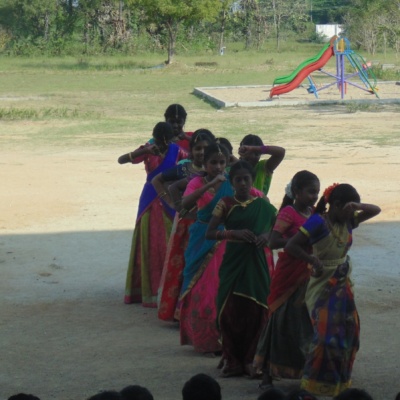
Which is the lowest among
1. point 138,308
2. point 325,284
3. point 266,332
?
point 138,308

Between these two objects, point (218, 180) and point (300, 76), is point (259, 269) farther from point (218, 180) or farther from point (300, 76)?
point (300, 76)

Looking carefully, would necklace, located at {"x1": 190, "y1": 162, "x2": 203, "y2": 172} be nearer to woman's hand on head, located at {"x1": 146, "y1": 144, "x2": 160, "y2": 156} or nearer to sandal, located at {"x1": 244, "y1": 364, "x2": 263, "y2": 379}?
woman's hand on head, located at {"x1": 146, "y1": 144, "x2": 160, "y2": 156}

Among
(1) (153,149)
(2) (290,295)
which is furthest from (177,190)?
(2) (290,295)

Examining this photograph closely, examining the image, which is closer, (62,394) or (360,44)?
(62,394)

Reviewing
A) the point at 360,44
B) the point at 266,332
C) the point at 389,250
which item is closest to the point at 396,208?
the point at 389,250

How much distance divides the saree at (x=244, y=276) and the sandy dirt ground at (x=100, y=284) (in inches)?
13.7

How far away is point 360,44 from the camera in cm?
5638

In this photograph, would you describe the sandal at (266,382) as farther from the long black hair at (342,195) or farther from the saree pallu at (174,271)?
the saree pallu at (174,271)

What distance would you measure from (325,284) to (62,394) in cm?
177

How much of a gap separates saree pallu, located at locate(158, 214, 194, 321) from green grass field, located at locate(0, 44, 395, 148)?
38.3ft

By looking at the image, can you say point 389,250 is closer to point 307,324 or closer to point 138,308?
point 138,308

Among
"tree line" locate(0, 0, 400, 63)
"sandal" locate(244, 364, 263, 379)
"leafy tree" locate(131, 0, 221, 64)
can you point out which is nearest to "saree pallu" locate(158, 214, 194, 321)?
"sandal" locate(244, 364, 263, 379)

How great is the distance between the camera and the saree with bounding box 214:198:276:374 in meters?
5.70

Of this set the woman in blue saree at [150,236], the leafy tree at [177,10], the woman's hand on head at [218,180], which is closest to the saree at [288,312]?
the woman's hand on head at [218,180]
